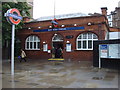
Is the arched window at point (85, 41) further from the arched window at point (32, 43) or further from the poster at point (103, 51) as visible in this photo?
the poster at point (103, 51)

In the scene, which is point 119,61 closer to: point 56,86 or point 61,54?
point 56,86

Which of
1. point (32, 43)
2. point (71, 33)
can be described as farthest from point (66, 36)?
point (32, 43)

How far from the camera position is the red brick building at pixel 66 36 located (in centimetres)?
1927

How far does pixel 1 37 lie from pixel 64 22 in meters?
8.16

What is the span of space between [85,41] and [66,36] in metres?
2.58

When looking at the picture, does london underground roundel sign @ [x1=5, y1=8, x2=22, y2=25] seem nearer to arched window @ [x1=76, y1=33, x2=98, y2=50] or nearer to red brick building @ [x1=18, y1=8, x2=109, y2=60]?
red brick building @ [x1=18, y1=8, x2=109, y2=60]

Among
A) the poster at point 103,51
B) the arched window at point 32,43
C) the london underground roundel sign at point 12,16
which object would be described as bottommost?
the poster at point 103,51

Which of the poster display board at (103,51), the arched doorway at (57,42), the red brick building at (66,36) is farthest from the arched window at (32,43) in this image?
the poster display board at (103,51)

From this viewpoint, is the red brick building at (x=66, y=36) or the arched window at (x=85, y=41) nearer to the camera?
A: the red brick building at (x=66, y=36)

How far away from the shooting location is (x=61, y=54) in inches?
819

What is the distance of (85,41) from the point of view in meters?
19.8

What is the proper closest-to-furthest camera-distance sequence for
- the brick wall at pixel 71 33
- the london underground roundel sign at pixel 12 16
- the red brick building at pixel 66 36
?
the london underground roundel sign at pixel 12 16, the brick wall at pixel 71 33, the red brick building at pixel 66 36

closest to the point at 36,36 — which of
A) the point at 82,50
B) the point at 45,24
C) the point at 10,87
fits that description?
Answer: the point at 45,24

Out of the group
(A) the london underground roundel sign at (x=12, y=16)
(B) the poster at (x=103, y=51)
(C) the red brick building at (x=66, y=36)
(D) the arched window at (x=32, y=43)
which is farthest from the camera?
(D) the arched window at (x=32, y=43)
